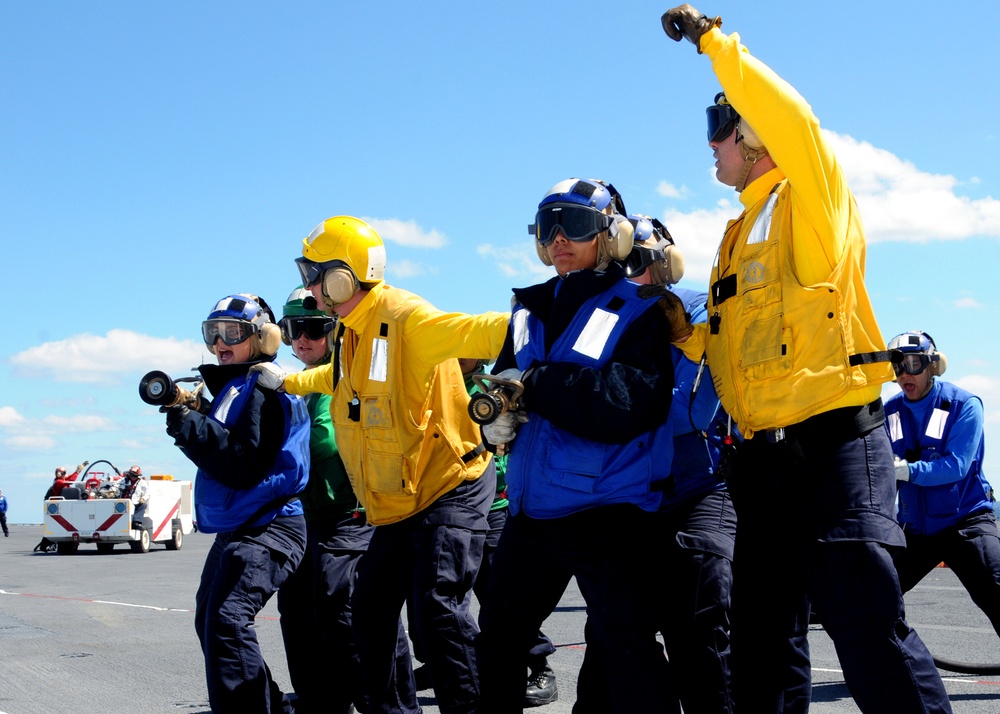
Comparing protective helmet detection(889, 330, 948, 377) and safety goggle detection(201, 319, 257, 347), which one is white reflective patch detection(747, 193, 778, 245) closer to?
safety goggle detection(201, 319, 257, 347)

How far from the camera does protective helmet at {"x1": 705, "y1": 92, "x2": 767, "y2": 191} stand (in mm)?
3615

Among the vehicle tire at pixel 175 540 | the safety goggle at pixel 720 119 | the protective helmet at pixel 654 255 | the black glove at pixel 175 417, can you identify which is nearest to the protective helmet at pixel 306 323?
the black glove at pixel 175 417

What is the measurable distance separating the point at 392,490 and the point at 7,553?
984 inches

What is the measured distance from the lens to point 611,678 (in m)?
3.43

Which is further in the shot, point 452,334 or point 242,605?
point 242,605

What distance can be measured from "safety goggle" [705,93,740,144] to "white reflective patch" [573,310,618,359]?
2.28 ft

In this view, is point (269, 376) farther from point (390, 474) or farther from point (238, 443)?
point (390, 474)

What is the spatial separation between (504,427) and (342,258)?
5.42ft

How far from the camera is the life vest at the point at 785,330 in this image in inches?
128

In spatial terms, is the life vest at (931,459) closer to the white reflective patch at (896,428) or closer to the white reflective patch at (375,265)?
the white reflective patch at (896,428)

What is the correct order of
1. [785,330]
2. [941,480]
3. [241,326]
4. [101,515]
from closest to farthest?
1. [785,330]
2. [241,326]
3. [941,480]
4. [101,515]

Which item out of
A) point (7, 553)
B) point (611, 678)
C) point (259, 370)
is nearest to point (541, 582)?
point (611, 678)

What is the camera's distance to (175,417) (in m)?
5.02

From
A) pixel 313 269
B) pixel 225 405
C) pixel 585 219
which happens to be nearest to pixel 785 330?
pixel 585 219
